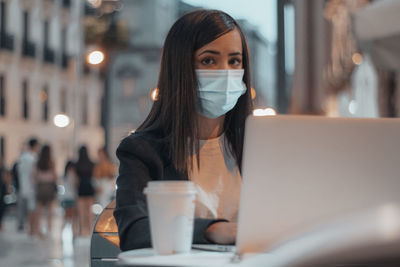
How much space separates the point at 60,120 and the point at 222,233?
3499 centimetres

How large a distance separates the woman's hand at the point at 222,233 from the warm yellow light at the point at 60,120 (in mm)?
34777

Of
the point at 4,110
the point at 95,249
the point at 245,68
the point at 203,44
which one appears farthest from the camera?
the point at 4,110

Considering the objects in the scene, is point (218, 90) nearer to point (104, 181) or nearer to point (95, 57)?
point (104, 181)

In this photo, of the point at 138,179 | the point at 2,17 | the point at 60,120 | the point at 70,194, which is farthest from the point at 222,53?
the point at 60,120

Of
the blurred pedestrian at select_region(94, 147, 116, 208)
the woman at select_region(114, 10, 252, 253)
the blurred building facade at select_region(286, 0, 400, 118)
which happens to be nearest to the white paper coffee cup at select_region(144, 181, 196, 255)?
the woman at select_region(114, 10, 252, 253)

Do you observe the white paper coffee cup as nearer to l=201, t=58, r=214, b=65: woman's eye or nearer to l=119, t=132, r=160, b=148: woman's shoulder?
l=119, t=132, r=160, b=148: woman's shoulder

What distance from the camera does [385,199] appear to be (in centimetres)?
170

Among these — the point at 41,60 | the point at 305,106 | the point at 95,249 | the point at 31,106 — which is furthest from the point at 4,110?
the point at 95,249

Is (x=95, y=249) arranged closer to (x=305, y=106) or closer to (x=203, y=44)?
(x=203, y=44)

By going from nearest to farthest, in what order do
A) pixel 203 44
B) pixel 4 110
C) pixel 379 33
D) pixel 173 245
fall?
pixel 173 245 → pixel 203 44 → pixel 379 33 → pixel 4 110

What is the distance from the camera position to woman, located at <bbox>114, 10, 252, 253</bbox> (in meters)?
2.23

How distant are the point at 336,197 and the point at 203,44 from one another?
0.72 m

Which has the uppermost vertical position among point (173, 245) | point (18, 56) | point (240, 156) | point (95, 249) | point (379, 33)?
point (18, 56)

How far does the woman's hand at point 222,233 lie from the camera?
1897 millimetres
